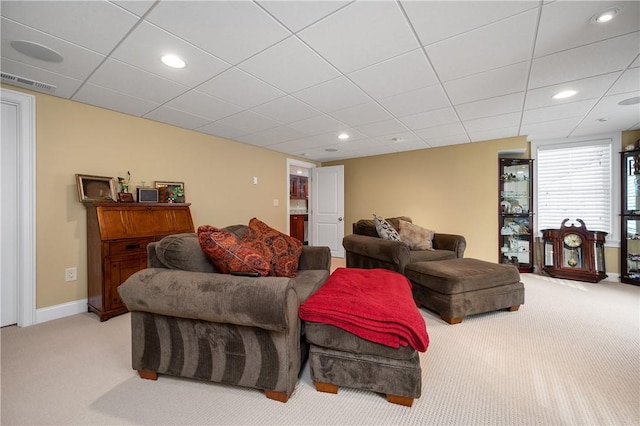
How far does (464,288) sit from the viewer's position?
7.80ft

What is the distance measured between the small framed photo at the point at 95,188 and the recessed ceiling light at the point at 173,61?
61.8 inches

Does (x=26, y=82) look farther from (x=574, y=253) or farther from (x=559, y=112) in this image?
(x=574, y=253)

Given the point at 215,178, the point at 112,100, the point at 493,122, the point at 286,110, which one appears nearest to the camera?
the point at 112,100

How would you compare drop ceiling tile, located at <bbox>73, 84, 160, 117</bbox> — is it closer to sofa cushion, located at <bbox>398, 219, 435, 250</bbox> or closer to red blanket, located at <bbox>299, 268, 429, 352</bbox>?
red blanket, located at <bbox>299, 268, 429, 352</bbox>

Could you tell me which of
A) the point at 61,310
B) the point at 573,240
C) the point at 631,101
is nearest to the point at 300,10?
the point at 61,310

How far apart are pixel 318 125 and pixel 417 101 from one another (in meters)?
1.27

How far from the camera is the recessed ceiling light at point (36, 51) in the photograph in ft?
5.70

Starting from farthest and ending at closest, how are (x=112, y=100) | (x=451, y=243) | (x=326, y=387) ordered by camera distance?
(x=451, y=243) < (x=112, y=100) < (x=326, y=387)

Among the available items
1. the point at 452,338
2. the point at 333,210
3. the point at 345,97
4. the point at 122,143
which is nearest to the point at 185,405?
the point at 452,338

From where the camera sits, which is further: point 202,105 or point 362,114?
point 362,114

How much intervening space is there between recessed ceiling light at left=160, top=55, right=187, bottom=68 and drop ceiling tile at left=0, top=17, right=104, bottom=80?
0.43 meters

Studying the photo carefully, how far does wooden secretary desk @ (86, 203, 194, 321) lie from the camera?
2.52 metres

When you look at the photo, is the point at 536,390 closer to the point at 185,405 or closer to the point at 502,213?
the point at 185,405

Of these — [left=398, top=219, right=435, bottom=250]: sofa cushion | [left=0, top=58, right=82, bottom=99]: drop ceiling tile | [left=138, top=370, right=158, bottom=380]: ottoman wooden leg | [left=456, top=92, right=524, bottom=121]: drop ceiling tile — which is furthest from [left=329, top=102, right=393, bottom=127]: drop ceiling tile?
[left=138, top=370, right=158, bottom=380]: ottoman wooden leg
